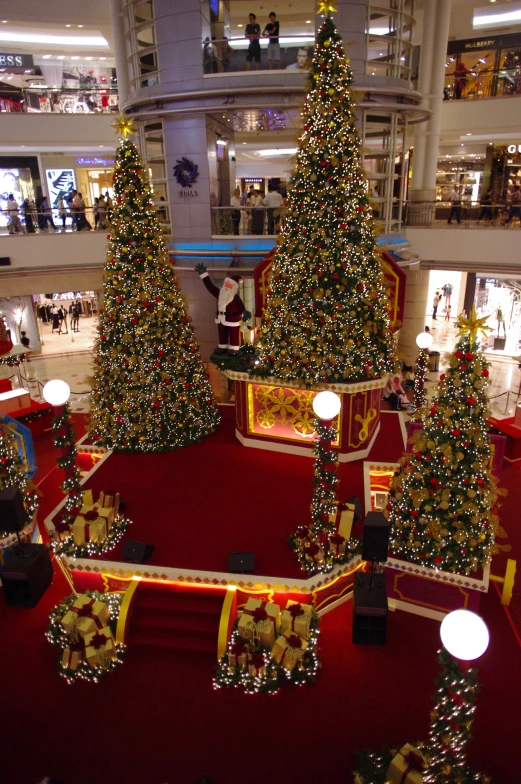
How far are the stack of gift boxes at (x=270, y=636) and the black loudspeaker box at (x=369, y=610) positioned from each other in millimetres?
509

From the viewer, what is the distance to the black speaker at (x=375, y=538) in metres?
4.96

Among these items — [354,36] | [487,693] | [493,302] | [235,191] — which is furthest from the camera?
[493,302]

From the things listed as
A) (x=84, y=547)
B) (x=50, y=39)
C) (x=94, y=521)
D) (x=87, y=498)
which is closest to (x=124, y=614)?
(x=84, y=547)

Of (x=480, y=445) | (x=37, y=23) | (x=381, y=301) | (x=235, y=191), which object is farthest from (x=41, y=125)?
(x=480, y=445)

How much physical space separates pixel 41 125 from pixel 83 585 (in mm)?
14005

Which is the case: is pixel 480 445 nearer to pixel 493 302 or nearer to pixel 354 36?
pixel 354 36

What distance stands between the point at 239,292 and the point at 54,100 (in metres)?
7.77

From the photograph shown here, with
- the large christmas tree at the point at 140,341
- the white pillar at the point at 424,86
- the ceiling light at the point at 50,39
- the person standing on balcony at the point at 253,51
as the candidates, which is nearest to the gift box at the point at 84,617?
the large christmas tree at the point at 140,341

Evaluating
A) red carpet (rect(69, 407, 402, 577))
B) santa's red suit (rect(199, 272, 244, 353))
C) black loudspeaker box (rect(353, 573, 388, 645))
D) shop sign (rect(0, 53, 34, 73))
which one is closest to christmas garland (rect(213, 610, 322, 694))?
black loudspeaker box (rect(353, 573, 388, 645))

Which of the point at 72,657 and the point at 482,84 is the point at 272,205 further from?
the point at 72,657

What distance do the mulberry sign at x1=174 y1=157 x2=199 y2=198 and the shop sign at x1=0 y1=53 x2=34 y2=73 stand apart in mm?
9827

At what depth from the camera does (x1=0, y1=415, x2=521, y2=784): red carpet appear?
173 inches

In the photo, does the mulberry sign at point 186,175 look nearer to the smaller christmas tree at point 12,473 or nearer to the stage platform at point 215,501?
the stage platform at point 215,501

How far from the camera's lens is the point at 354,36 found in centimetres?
1165
